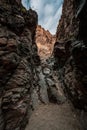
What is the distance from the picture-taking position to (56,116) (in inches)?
400

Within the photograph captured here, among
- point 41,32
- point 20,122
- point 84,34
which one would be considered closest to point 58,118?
point 20,122

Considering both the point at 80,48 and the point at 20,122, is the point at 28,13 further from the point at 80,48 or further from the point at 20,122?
the point at 20,122

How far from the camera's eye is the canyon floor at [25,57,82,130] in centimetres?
877

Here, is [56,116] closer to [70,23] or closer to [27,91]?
[27,91]

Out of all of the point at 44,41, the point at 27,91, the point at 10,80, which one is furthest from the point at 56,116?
the point at 44,41

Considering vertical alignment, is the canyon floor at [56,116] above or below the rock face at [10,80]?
below

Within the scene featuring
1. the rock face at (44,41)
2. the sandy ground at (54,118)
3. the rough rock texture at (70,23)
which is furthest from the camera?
the rock face at (44,41)

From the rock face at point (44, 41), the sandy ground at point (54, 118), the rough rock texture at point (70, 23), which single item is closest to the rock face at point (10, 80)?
the sandy ground at point (54, 118)

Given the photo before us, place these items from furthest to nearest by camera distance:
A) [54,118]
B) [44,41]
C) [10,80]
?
[44,41], [54,118], [10,80]

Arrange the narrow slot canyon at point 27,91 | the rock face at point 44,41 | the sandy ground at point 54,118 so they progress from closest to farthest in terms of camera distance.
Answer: the narrow slot canyon at point 27,91
the sandy ground at point 54,118
the rock face at point 44,41

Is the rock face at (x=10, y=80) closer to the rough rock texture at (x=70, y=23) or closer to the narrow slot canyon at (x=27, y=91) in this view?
the narrow slot canyon at (x=27, y=91)

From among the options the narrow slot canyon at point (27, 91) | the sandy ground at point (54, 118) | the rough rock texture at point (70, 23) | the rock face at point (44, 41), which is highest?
the rock face at point (44, 41)

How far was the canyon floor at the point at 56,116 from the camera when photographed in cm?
877

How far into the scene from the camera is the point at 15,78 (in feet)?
28.3
